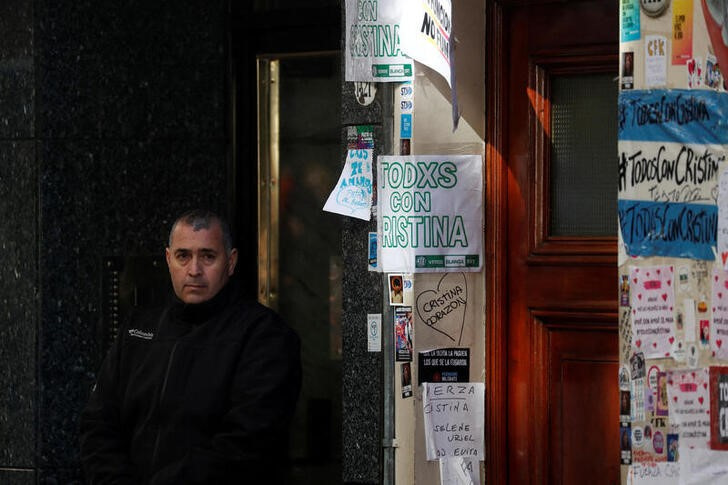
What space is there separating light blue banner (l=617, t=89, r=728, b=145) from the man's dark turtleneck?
5.59 ft

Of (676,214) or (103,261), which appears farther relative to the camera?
(103,261)

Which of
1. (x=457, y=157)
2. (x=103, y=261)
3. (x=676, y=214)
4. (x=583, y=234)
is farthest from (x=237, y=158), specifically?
(x=676, y=214)

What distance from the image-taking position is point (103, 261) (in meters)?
6.78

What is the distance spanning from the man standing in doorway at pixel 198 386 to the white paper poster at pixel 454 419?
28.0 inches

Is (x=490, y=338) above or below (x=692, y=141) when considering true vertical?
below

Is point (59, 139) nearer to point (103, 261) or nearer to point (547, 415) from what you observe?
point (103, 261)

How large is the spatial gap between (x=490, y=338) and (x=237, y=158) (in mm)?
1992

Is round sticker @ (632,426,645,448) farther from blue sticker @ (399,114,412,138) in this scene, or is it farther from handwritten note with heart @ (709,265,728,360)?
blue sticker @ (399,114,412,138)

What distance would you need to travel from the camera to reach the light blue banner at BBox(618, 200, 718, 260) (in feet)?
15.2

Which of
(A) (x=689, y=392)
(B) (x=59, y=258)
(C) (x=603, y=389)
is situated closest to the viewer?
(A) (x=689, y=392)

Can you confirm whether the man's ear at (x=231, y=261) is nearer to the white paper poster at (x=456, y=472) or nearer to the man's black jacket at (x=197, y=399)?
the man's black jacket at (x=197, y=399)

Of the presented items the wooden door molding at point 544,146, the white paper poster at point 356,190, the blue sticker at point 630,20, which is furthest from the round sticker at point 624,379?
the white paper poster at point 356,190

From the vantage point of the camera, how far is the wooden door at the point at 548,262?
5.48 meters

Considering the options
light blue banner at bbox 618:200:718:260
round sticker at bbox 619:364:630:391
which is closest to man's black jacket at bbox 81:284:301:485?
round sticker at bbox 619:364:630:391
